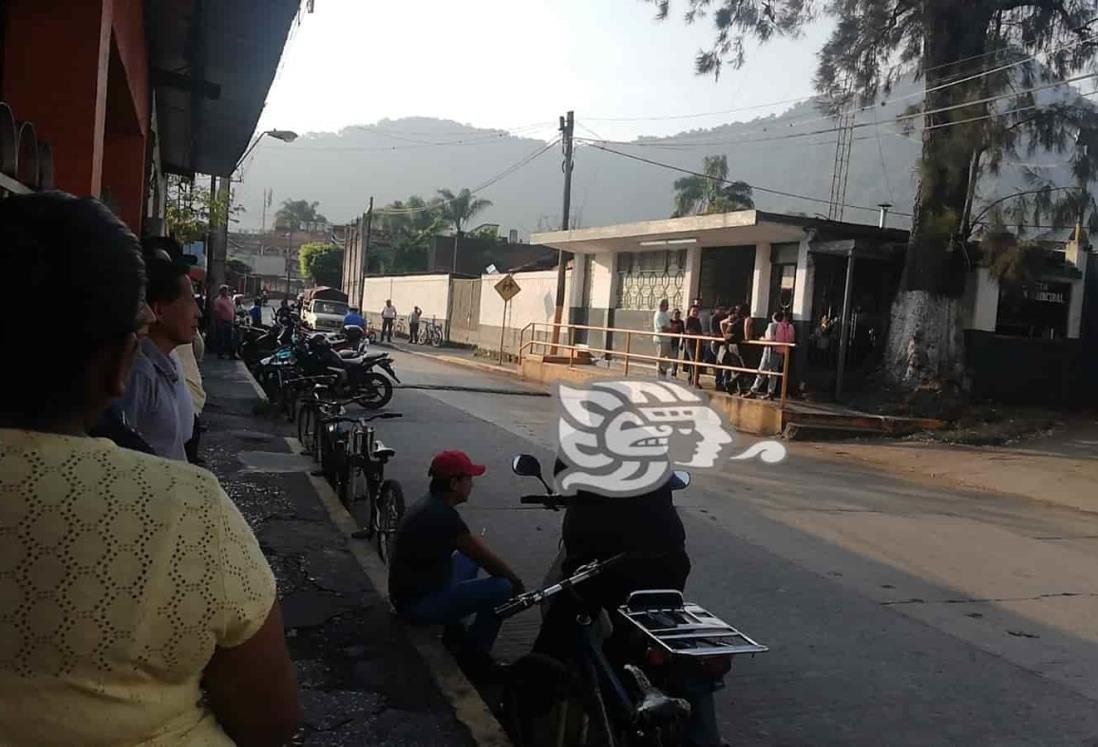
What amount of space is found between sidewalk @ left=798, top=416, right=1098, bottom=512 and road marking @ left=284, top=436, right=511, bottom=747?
8388mm

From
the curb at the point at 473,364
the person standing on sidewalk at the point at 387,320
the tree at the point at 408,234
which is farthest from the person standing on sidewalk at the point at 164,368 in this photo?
the tree at the point at 408,234

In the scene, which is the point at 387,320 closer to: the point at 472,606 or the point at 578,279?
the point at 578,279

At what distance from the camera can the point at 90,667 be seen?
124 cm

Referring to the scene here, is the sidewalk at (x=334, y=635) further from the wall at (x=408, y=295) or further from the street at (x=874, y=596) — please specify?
the wall at (x=408, y=295)

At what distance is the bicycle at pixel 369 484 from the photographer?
621cm

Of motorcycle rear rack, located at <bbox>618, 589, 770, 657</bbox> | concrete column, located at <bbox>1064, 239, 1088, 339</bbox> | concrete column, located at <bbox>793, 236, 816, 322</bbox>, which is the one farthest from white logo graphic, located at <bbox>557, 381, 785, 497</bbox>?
concrete column, located at <bbox>1064, 239, 1088, 339</bbox>

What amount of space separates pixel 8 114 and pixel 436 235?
54.6 m

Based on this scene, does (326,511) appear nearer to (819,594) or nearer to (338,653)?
(338,653)

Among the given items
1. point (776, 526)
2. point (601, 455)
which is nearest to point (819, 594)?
point (776, 526)

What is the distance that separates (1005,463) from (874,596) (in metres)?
7.93

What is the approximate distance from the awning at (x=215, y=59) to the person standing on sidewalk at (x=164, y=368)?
168 inches

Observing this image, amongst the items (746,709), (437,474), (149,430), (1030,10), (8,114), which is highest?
(1030,10)

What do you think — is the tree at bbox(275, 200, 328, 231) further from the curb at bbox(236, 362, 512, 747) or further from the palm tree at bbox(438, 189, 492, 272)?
the curb at bbox(236, 362, 512, 747)

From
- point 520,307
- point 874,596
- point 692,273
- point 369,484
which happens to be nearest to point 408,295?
point 520,307
